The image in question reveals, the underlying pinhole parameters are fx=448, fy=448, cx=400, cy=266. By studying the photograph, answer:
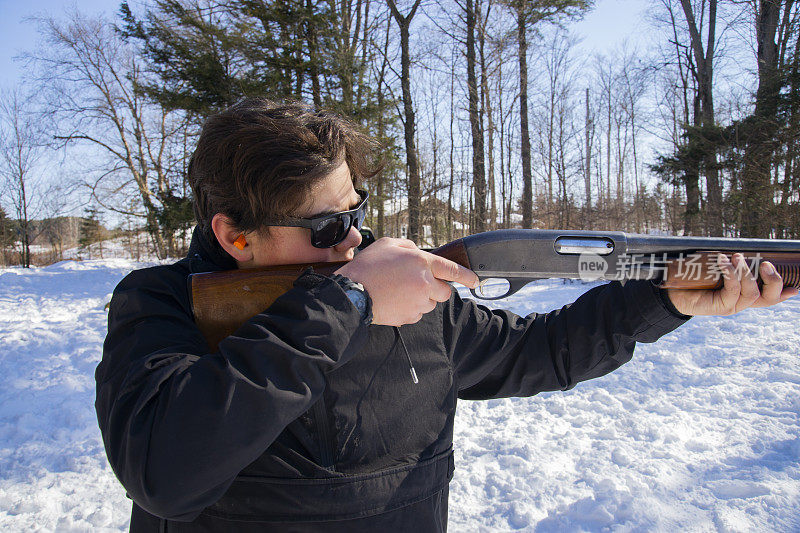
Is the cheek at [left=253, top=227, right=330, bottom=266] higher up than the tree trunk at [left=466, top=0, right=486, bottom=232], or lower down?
lower down

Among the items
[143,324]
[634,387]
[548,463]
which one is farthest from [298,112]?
[634,387]

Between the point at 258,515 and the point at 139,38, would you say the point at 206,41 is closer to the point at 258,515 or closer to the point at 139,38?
the point at 139,38

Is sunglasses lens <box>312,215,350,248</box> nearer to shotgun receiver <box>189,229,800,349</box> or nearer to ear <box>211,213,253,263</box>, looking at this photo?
ear <box>211,213,253,263</box>

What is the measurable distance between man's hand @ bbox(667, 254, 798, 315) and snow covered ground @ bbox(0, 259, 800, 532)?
1.81m

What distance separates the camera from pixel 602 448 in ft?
12.1

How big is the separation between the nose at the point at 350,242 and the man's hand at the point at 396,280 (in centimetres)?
18

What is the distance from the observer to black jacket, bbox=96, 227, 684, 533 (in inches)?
35.6

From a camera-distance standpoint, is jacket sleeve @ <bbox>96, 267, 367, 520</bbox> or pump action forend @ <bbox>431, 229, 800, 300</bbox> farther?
pump action forend @ <bbox>431, 229, 800, 300</bbox>

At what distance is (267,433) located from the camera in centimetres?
93

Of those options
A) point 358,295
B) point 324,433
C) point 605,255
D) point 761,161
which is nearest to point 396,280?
point 358,295

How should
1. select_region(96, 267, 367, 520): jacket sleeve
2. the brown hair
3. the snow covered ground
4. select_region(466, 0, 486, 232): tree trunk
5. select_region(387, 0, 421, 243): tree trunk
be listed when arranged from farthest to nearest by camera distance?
select_region(466, 0, 486, 232): tree trunk → select_region(387, 0, 421, 243): tree trunk → the snow covered ground → the brown hair → select_region(96, 267, 367, 520): jacket sleeve

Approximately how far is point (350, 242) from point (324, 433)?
0.58m

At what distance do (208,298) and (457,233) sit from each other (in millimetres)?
27460

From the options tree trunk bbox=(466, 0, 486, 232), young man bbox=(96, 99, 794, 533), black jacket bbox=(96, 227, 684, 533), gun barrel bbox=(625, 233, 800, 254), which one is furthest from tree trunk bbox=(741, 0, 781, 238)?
black jacket bbox=(96, 227, 684, 533)
